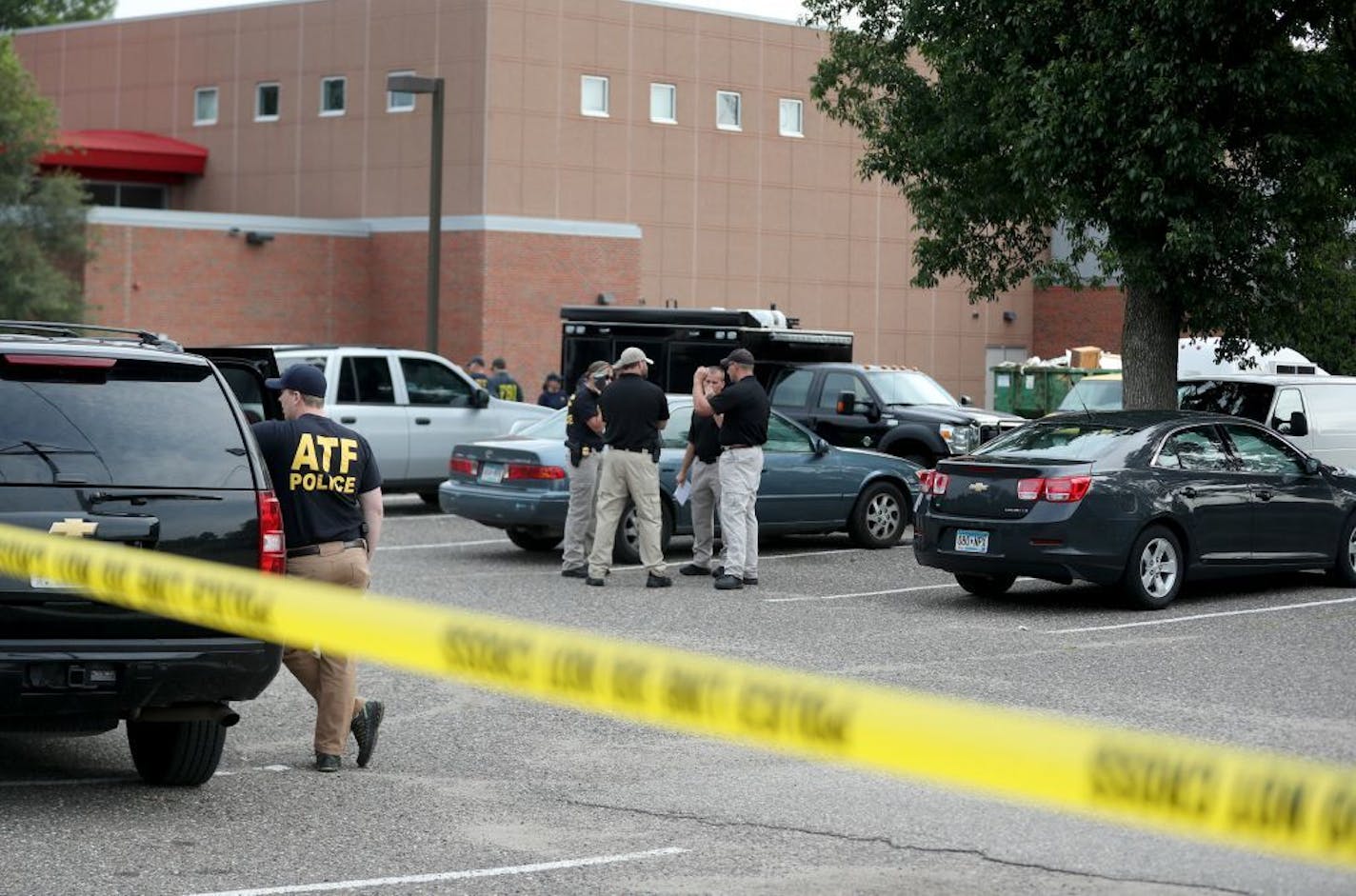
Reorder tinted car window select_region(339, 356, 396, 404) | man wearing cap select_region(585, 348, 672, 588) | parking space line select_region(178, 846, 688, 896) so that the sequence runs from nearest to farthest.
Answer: parking space line select_region(178, 846, 688, 896)
man wearing cap select_region(585, 348, 672, 588)
tinted car window select_region(339, 356, 396, 404)

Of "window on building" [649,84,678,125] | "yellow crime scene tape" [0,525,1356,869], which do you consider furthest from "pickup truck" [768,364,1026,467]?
"window on building" [649,84,678,125]

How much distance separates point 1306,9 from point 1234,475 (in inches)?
267

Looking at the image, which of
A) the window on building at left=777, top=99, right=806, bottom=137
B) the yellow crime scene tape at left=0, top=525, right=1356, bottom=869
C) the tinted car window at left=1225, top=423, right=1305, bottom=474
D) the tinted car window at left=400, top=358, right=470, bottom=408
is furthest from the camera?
the window on building at left=777, top=99, right=806, bottom=137

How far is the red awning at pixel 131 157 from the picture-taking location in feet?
155

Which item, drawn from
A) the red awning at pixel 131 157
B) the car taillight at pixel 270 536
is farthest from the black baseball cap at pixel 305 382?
the red awning at pixel 131 157

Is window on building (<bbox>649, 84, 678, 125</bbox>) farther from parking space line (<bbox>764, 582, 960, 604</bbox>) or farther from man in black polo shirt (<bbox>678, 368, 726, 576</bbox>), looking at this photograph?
parking space line (<bbox>764, 582, 960, 604</bbox>)

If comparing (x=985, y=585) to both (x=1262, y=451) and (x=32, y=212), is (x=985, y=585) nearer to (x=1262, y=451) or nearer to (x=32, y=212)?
(x=1262, y=451)

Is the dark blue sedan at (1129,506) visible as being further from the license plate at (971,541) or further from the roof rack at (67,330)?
the roof rack at (67,330)

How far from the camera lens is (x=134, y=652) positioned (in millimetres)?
7203

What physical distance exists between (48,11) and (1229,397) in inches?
2507

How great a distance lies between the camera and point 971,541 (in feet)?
46.8

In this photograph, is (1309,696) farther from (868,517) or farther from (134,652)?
(868,517)

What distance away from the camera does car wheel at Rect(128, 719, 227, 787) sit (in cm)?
795

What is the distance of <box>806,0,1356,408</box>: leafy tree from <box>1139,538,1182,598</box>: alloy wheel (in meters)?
5.40
